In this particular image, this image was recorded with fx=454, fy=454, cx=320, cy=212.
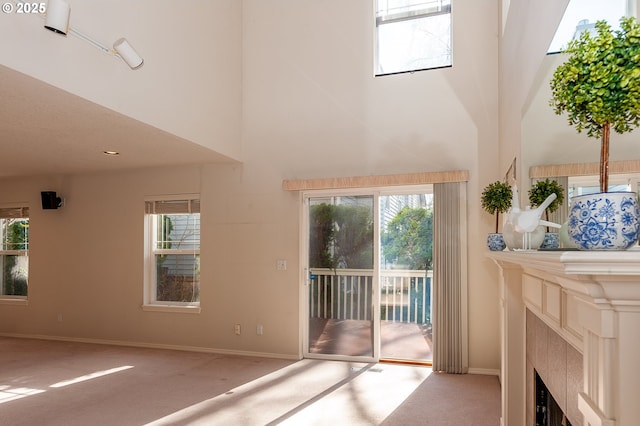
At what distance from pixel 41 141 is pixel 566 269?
4681mm

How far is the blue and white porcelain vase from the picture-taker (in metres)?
1.08

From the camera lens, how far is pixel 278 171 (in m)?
5.20

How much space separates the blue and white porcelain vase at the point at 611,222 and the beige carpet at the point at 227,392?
103 inches

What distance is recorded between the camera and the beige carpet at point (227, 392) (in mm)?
3367

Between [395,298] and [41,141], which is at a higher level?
[41,141]

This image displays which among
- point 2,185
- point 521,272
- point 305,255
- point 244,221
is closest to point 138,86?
point 244,221

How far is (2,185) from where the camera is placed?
6594 millimetres

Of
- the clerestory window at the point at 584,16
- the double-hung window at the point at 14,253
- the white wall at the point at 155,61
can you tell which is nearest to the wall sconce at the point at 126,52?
the white wall at the point at 155,61

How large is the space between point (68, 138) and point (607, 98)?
14.4 feet

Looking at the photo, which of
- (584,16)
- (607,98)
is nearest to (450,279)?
(584,16)

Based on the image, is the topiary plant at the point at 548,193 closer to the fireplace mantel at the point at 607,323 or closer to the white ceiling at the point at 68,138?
the fireplace mantel at the point at 607,323

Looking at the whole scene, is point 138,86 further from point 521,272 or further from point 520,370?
point 520,370

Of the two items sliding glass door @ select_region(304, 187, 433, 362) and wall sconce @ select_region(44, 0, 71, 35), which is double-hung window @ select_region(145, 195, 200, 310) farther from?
wall sconce @ select_region(44, 0, 71, 35)

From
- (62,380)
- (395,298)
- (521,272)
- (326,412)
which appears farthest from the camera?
(395,298)
